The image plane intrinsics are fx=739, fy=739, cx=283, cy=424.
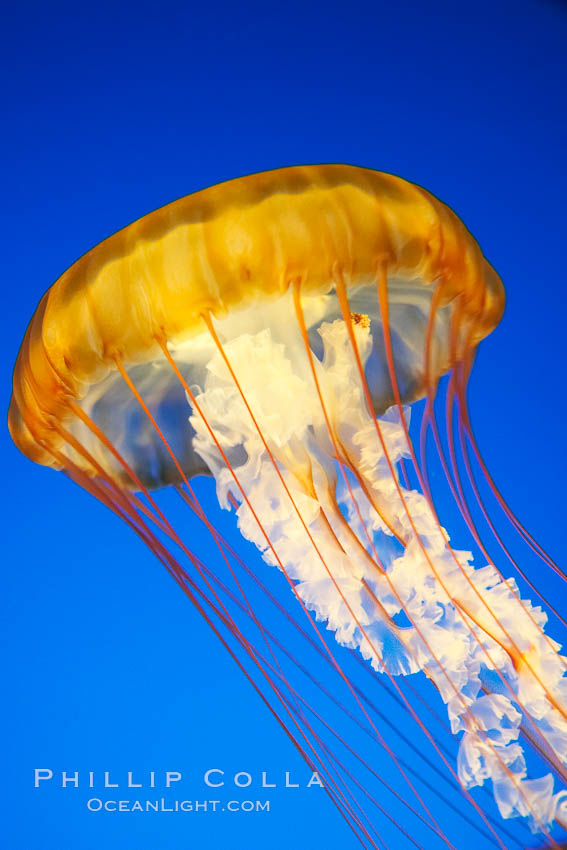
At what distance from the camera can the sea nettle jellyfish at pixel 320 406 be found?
1570mm

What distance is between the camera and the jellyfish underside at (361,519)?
1.92m

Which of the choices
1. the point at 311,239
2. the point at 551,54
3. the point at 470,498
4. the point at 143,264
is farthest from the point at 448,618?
the point at 551,54

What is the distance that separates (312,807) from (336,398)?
211 centimetres

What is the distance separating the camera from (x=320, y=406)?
2.16m

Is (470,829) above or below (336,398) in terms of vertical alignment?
below

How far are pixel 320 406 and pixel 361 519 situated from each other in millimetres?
353

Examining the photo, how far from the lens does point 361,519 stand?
2.05m

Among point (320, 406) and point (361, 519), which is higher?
point (320, 406)

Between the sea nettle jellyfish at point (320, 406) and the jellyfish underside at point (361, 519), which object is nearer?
the sea nettle jellyfish at point (320, 406)

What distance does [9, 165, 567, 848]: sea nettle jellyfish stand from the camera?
157 centimetres

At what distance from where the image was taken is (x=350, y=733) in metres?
3.36

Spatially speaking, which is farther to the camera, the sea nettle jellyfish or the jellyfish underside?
the jellyfish underside

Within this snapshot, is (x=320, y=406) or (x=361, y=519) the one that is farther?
Answer: (x=320, y=406)

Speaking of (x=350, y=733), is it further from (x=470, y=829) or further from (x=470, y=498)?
(x=470, y=498)
